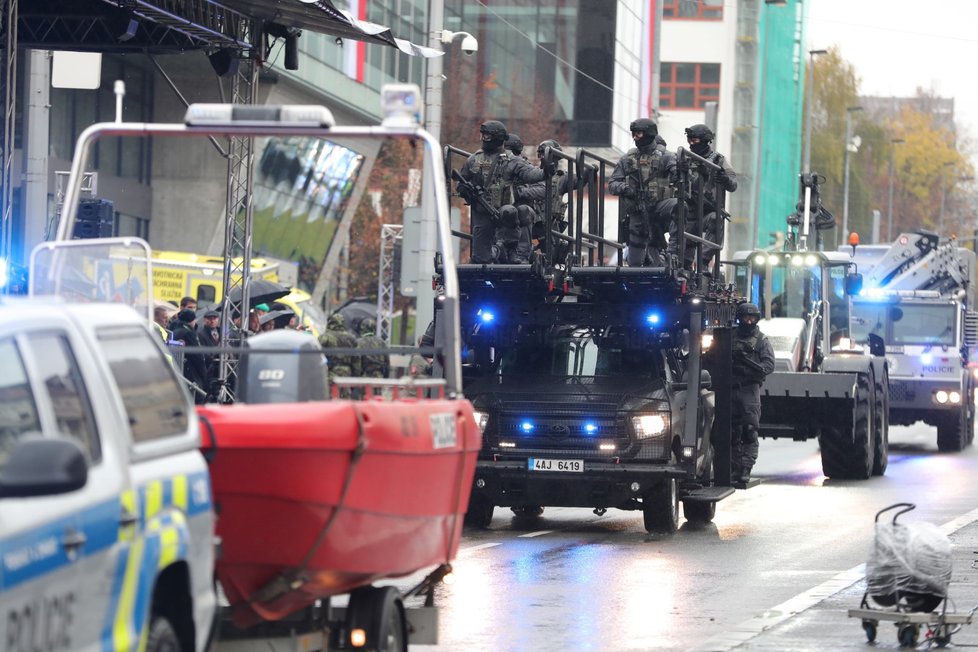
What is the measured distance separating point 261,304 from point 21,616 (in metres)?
21.2

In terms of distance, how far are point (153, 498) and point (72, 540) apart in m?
0.68

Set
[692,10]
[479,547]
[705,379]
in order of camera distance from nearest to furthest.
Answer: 1. [479,547]
2. [705,379]
3. [692,10]

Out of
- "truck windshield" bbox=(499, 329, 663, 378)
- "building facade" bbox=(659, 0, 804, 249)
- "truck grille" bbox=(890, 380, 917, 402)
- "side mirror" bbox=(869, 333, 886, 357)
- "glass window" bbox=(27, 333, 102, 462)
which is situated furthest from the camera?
"building facade" bbox=(659, 0, 804, 249)

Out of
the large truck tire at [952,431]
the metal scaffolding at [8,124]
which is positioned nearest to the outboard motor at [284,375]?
the metal scaffolding at [8,124]

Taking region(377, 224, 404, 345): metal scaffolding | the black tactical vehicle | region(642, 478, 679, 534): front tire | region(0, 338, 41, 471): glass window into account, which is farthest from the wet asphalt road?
region(377, 224, 404, 345): metal scaffolding

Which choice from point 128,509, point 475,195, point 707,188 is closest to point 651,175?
point 707,188

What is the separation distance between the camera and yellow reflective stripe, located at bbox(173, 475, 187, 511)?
6539mm

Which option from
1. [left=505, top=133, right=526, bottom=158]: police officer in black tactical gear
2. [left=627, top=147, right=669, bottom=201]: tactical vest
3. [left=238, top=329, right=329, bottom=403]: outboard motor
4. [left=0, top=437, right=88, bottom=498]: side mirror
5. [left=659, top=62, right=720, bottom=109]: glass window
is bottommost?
[left=0, top=437, right=88, bottom=498]: side mirror

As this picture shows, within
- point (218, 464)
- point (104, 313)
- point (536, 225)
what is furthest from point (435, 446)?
point (536, 225)

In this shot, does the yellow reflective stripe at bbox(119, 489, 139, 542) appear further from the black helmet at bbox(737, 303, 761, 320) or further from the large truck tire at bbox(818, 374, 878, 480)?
the large truck tire at bbox(818, 374, 878, 480)

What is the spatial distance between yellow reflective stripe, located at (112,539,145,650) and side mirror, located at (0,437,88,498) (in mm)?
806

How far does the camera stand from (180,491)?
6.58 m

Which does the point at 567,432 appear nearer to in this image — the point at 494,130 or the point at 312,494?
the point at 494,130

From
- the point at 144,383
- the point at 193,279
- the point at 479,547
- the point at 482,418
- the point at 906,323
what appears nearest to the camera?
the point at 144,383
